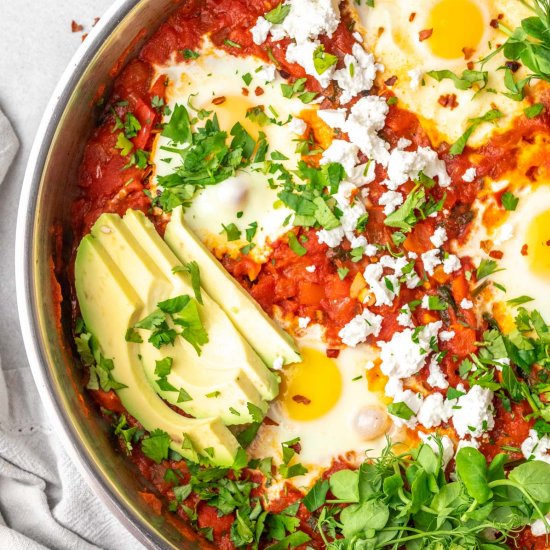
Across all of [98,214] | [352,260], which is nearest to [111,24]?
[98,214]

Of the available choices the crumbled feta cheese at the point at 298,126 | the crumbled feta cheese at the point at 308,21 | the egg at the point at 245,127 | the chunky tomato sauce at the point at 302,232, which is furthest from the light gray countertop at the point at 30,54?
the crumbled feta cheese at the point at 298,126

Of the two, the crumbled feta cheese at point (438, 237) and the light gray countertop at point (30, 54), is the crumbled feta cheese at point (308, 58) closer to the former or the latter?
the crumbled feta cheese at point (438, 237)

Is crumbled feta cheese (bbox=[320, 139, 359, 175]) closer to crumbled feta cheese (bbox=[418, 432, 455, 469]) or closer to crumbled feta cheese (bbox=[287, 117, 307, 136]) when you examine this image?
crumbled feta cheese (bbox=[287, 117, 307, 136])

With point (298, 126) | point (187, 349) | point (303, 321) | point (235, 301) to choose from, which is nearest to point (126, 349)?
point (187, 349)

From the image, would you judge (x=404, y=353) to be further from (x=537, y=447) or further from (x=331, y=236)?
(x=537, y=447)

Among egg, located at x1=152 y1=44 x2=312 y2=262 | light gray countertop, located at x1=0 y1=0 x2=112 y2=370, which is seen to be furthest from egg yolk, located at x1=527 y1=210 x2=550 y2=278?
light gray countertop, located at x1=0 y1=0 x2=112 y2=370

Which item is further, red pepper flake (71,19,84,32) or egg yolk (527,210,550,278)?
red pepper flake (71,19,84,32)

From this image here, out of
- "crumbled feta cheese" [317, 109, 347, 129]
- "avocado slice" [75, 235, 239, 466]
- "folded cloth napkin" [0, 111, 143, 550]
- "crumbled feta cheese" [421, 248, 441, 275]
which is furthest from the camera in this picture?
"folded cloth napkin" [0, 111, 143, 550]
